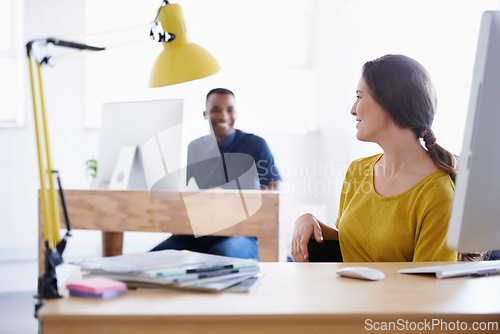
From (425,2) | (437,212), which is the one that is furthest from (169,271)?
(425,2)

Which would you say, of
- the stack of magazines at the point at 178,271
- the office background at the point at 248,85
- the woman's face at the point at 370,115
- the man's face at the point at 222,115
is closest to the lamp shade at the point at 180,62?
the woman's face at the point at 370,115

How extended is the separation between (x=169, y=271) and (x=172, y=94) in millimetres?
3536

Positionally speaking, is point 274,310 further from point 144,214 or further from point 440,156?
point 144,214

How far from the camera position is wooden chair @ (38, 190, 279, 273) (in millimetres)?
2174

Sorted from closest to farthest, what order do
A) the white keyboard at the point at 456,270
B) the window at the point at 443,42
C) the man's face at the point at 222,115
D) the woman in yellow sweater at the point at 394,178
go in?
the white keyboard at the point at 456,270 < the woman in yellow sweater at the point at 394,178 < the window at the point at 443,42 < the man's face at the point at 222,115

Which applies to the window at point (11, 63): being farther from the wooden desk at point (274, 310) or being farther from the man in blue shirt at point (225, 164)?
the wooden desk at point (274, 310)

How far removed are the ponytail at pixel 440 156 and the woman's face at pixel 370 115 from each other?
11 cm

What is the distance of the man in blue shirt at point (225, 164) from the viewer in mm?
2418

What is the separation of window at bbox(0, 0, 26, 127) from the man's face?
170cm

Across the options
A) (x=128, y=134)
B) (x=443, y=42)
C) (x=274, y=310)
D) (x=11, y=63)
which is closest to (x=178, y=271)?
(x=274, y=310)

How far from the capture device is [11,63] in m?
3.92

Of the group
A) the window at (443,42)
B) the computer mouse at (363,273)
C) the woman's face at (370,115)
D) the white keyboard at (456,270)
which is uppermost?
the window at (443,42)

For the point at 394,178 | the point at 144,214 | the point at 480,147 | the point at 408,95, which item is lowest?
the point at 144,214

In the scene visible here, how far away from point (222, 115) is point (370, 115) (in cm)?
164
